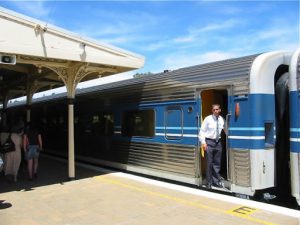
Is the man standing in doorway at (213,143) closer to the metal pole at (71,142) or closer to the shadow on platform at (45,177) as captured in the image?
the metal pole at (71,142)

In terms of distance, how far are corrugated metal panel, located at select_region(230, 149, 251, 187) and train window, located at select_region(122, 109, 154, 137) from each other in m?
3.06

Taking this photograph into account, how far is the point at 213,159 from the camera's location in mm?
8391

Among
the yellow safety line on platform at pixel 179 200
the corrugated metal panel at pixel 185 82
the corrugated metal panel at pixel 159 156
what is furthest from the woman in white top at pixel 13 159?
the corrugated metal panel at pixel 185 82

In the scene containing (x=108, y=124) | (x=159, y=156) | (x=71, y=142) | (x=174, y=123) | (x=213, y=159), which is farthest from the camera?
(x=108, y=124)

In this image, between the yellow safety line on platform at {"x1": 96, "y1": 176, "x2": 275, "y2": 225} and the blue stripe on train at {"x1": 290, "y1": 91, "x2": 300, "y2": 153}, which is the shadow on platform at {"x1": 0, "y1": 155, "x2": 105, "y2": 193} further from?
the blue stripe on train at {"x1": 290, "y1": 91, "x2": 300, "y2": 153}

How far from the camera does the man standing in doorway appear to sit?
8.27m

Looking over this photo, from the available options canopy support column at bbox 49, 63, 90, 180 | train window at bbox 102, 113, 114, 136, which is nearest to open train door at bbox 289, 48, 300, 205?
canopy support column at bbox 49, 63, 90, 180

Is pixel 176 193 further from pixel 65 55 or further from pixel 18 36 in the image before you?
pixel 18 36

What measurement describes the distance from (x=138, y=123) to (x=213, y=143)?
3.21m

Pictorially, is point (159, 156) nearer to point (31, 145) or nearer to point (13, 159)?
point (31, 145)

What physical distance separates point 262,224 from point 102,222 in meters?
2.51

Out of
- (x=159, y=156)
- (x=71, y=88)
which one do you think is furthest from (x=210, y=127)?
(x=71, y=88)

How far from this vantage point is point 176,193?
8.35 metres

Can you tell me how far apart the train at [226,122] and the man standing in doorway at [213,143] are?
272mm
